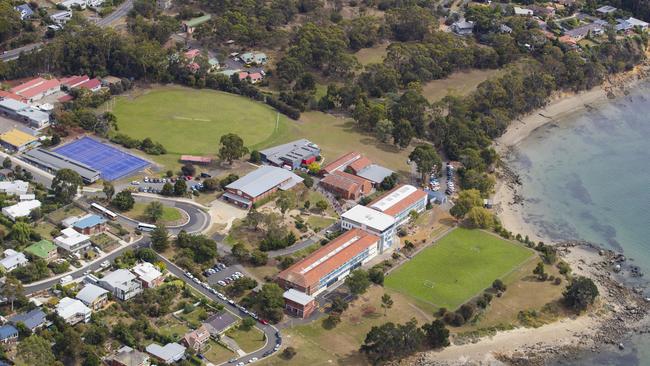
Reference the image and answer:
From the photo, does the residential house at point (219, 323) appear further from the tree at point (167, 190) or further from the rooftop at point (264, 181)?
the tree at point (167, 190)

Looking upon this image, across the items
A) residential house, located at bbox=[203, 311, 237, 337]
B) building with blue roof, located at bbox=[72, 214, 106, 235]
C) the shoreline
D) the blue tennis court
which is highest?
building with blue roof, located at bbox=[72, 214, 106, 235]

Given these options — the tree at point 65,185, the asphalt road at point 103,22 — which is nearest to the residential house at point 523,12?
the asphalt road at point 103,22

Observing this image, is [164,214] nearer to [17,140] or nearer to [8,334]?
[17,140]

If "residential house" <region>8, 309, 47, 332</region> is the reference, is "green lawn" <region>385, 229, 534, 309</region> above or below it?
below

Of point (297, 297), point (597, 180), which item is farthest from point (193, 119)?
point (597, 180)

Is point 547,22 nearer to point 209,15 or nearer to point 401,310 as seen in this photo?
point 209,15

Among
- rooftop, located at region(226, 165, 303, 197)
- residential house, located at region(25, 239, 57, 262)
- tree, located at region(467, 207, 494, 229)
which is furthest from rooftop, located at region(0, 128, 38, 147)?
tree, located at region(467, 207, 494, 229)

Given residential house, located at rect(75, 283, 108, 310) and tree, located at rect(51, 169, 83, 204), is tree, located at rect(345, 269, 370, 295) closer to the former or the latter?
residential house, located at rect(75, 283, 108, 310)
